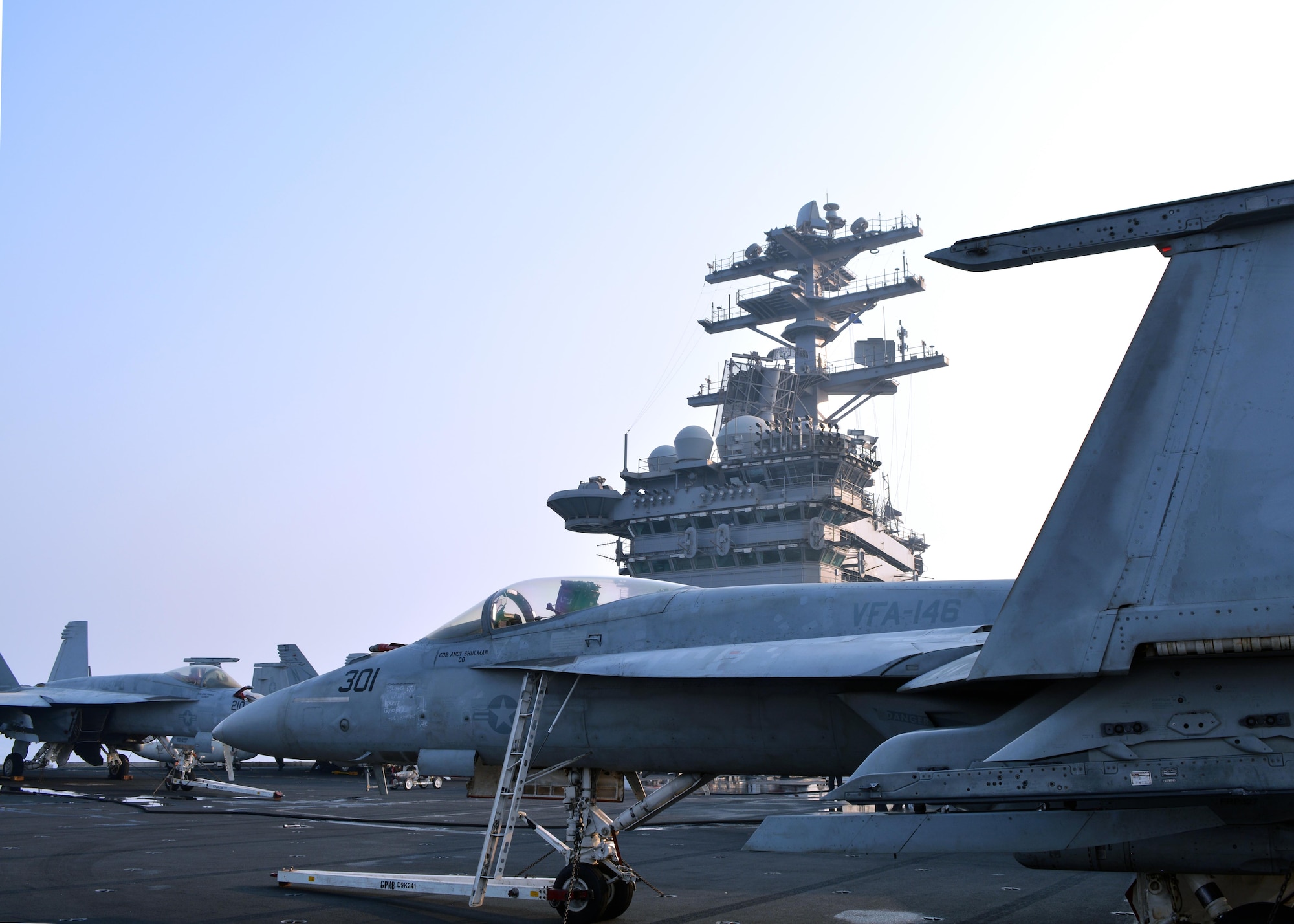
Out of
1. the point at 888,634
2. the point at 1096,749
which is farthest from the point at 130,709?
the point at 1096,749

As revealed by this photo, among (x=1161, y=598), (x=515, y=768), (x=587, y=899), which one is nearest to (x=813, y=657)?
(x=1161, y=598)

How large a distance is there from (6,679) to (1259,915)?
45257 mm

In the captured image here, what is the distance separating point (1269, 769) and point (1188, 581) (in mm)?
955

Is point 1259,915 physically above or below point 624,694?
below

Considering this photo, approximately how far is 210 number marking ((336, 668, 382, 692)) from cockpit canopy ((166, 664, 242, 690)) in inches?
1037

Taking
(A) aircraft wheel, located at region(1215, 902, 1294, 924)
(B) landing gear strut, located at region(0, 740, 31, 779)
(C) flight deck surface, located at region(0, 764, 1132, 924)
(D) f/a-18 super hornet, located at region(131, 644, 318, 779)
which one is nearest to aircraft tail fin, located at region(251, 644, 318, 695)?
(D) f/a-18 super hornet, located at region(131, 644, 318, 779)

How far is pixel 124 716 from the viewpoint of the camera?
Result: 3419 centimetres

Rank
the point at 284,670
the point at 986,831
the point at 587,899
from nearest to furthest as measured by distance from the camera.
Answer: the point at 986,831
the point at 587,899
the point at 284,670

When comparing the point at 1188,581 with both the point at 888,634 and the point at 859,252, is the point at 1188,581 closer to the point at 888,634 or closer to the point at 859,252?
the point at 888,634

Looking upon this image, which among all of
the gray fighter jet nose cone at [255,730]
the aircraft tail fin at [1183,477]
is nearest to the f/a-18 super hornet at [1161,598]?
the aircraft tail fin at [1183,477]

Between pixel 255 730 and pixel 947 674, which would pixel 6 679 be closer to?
pixel 255 730

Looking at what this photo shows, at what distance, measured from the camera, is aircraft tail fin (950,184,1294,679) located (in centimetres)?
493

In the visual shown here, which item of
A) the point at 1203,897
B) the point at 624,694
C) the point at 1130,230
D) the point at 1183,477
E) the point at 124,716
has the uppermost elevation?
the point at 1130,230

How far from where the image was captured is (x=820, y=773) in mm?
8117
